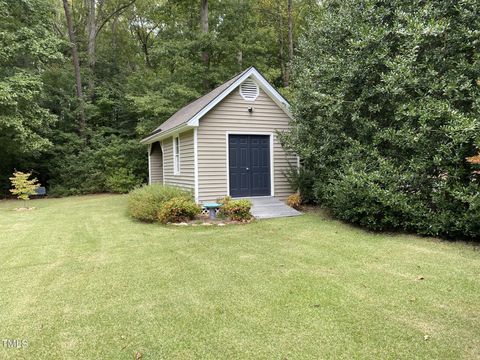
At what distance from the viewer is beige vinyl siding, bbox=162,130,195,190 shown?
33.5ft

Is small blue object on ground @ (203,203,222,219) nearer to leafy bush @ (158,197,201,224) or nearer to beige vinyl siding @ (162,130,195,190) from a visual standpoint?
leafy bush @ (158,197,201,224)

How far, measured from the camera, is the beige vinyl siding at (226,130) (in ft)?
32.7

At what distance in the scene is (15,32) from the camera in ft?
48.9

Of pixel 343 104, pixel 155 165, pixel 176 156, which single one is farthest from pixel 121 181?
pixel 343 104

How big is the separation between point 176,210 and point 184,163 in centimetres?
275

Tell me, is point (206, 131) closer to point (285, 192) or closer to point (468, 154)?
point (285, 192)

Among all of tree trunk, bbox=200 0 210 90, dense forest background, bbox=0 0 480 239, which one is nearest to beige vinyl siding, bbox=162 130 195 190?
dense forest background, bbox=0 0 480 239

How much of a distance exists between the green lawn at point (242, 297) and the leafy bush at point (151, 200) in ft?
5.77

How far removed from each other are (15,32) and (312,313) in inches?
701

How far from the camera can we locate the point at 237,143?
10.5 m

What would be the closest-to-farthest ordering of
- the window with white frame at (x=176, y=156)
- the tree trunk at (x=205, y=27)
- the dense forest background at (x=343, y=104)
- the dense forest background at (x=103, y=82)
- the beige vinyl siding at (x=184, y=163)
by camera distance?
the dense forest background at (x=343, y=104), the beige vinyl siding at (x=184, y=163), the window with white frame at (x=176, y=156), the dense forest background at (x=103, y=82), the tree trunk at (x=205, y=27)

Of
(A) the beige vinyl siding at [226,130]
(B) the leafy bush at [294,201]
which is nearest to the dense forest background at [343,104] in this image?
(B) the leafy bush at [294,201]

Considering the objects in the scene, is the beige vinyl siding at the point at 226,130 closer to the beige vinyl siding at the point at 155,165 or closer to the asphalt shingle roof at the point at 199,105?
the asphalt shingle roof at the point at 199,105

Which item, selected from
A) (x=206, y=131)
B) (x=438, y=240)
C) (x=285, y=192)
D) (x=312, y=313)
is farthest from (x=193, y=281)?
(x=285, y=192)
